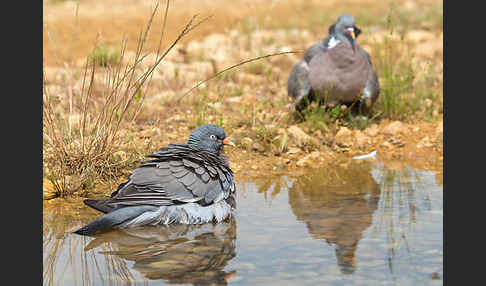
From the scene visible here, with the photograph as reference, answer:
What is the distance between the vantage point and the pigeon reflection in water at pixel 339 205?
4137 millimetres

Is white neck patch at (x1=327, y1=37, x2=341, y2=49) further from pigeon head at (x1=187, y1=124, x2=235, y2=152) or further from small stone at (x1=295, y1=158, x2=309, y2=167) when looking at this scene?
pigeon head at (x1=187, y1=124, x2=235, y2=152)

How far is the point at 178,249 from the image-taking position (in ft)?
13.1

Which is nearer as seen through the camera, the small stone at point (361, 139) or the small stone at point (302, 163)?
the small stone at point (302, 163)

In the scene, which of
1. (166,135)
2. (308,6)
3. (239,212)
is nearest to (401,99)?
(166,135)

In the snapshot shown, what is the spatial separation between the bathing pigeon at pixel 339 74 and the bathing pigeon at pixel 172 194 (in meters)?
2.40

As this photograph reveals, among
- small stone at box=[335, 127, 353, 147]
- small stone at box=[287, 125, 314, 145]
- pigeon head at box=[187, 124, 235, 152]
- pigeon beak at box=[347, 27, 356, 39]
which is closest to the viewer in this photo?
pigeon head at box=[187, 124, 235, 152]

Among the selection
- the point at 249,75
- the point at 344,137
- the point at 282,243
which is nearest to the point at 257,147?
the point at 344,137

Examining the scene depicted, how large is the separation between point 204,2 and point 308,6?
6.76ft

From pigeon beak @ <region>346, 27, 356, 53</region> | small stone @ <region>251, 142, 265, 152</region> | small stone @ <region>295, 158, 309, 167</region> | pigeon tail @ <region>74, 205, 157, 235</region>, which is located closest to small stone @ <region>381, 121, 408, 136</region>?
pigeon beak @ <region>346, 27, 356, 53</region>

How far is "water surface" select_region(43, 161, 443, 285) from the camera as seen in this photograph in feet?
11.6

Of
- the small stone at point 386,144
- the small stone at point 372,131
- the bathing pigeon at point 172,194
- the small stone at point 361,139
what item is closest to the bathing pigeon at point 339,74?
the small stone at point 372,131

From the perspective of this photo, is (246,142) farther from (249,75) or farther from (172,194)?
(249,75)

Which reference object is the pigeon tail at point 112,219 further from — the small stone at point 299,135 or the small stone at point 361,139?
the small stone at point 361,139

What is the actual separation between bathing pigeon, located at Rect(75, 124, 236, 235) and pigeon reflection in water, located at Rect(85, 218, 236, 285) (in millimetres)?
75
